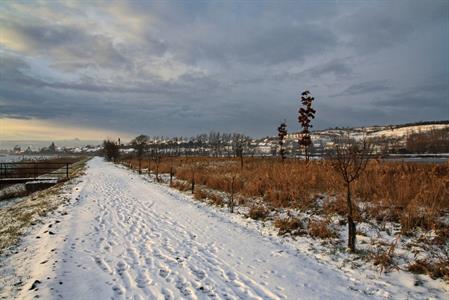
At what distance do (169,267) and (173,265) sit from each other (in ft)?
0.42

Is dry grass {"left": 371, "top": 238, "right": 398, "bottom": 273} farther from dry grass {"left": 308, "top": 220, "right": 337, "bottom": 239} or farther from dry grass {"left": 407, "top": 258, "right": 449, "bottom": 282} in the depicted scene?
dry grass {"left": 308, "top": 220, "right": 337, "bottom": 239}

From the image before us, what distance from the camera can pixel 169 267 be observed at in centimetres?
568

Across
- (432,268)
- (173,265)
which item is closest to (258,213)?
(173,265)

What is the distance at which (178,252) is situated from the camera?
6602mm

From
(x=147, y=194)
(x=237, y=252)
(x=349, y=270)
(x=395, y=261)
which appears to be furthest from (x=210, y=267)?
(x=147, y=194)

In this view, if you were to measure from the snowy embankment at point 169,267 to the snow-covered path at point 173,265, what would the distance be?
15 mm

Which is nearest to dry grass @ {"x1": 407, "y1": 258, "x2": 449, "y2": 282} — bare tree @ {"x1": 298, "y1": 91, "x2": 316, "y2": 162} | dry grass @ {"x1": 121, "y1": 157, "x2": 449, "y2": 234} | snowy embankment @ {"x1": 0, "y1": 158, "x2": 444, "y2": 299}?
snowy embankment @ {"x1": 0, "y1": 158, "x2": 444, "y2": 299}

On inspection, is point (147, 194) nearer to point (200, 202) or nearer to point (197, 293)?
point (200, 202)

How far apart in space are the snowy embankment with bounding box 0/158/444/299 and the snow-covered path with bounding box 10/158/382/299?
1cm

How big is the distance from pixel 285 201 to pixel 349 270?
5.29 m

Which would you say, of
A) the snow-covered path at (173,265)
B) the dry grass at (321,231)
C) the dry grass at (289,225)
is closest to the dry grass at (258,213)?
the snow-covered path at (173,265)

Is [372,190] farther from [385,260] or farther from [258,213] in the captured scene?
[385,260]

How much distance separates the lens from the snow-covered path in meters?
4.65

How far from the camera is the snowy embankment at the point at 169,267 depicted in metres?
4.63
